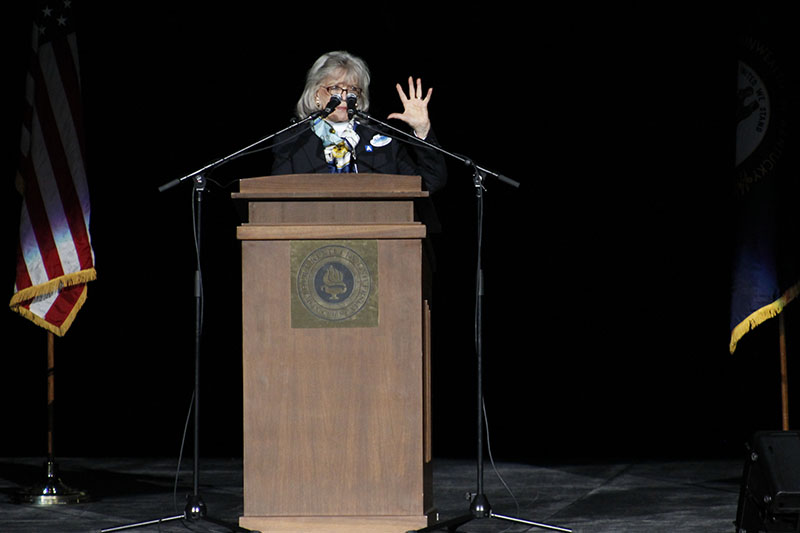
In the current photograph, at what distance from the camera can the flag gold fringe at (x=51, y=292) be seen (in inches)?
199

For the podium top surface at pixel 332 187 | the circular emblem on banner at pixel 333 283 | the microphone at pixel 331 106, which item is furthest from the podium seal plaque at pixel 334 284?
the microphone at pixel 331 106

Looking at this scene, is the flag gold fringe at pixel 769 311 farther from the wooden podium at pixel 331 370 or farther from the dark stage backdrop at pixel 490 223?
the wooden podium at pixel 331 370

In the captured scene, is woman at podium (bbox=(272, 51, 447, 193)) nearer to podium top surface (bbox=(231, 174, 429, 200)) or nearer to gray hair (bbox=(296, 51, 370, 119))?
gray hair (bbox=(296, 51, 370, 119))

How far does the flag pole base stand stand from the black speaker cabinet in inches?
99.4

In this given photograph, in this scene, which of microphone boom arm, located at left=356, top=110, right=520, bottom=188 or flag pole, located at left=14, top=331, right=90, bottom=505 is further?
flag pole, located at left=14, top=331, right=90, bottom=505

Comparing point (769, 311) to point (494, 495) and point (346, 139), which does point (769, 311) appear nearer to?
point (494, 495)

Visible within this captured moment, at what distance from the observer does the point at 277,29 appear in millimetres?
6391

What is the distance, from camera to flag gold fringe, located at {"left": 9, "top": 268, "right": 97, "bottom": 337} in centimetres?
505

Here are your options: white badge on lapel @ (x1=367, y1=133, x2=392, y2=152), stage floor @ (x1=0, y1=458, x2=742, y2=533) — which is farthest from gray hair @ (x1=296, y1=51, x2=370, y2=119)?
stage floor @ (x1=0, y1=458, x2=742, y2=533)

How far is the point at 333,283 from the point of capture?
3.18 m

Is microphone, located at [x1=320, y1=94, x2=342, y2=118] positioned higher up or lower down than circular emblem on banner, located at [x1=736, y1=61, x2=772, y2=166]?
lower down

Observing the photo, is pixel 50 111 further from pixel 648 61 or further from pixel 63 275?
pixel 648 61

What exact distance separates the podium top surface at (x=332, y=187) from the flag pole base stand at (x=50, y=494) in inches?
76.8

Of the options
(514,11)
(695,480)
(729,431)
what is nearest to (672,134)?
(514,11)
